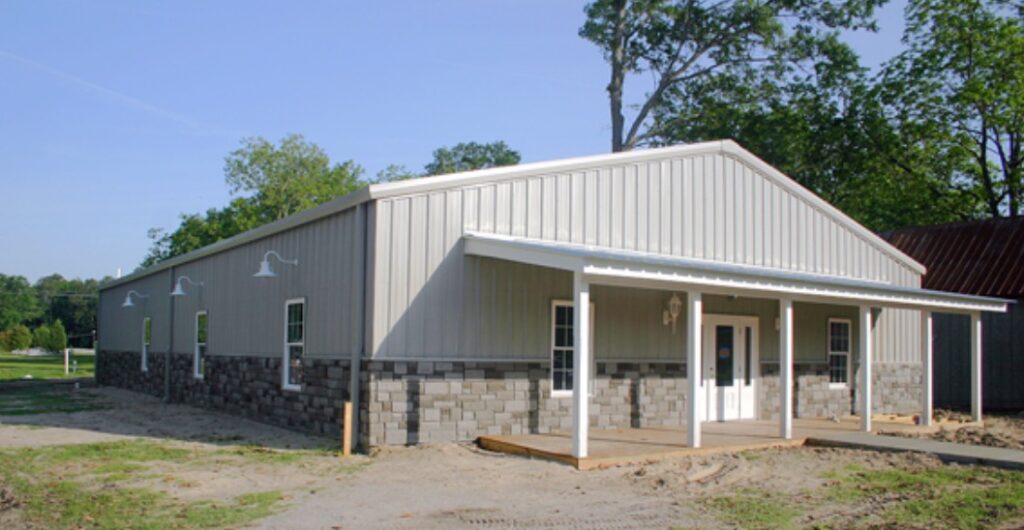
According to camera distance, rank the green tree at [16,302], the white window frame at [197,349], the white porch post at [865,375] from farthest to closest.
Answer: the green tree at [16,302] < the white window frame at [197,349] < the white porch post at [865,375]

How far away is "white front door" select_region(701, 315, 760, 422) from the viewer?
1580 centimetres

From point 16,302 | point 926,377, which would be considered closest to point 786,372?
point 926,377

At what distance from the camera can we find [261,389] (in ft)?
51.9

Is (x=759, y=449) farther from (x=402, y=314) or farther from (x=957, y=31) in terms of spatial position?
(x=957, y=31)

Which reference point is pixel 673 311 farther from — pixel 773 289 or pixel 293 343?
pixel 293 343

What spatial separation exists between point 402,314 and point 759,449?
5324mm

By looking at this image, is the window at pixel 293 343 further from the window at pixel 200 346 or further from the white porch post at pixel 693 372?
the white porch post at pixel 693 372

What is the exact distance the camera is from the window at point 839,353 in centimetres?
1802

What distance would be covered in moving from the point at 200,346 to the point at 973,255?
18269 mm

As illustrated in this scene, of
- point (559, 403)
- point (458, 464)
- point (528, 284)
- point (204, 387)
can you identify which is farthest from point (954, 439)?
point (204, 387)

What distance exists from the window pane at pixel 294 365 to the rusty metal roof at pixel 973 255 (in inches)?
615

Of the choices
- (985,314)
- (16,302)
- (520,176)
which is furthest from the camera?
(16,302)

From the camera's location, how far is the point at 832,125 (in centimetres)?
3020

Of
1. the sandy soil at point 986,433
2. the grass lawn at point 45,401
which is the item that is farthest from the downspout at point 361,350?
the grass lawn at point 45,401
